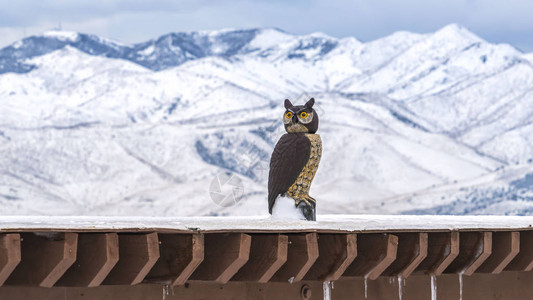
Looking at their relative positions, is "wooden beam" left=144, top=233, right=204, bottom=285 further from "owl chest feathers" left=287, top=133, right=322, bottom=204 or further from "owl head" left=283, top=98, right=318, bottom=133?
"owl head" left=283, top=98, right=318, bottom=133

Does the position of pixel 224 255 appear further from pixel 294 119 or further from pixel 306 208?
pixel 294 119

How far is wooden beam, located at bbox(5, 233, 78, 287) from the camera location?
7922mm

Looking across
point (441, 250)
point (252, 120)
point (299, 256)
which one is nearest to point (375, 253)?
point (441, 250)

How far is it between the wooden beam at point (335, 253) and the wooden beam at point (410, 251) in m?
Answer: 0.64

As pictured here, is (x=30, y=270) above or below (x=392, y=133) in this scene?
below

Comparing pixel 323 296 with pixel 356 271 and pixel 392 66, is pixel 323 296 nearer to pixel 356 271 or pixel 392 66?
pixel 356 271

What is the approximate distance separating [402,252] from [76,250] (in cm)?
356

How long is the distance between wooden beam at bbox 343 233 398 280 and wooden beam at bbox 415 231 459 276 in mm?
675

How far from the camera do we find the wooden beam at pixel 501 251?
11.1 meters

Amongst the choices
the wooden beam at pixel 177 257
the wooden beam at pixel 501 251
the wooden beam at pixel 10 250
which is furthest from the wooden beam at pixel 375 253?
the wooden beam at pixel 10 250

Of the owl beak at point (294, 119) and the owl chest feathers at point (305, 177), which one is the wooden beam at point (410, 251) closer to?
the owl chest feathers at point (305, 177)

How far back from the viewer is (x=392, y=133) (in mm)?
115000

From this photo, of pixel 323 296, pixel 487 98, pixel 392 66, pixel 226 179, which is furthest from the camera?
pixel 392 66

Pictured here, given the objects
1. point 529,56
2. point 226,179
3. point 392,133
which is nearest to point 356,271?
point 226,179
